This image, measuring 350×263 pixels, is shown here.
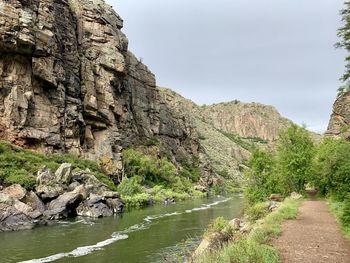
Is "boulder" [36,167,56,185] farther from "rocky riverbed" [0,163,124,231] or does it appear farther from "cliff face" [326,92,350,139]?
"cliff face" [326,92,350,139]

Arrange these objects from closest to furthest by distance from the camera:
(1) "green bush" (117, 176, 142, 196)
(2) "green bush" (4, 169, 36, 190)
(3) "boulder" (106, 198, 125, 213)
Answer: (2) "green bush" (4, 169, 36, 190) → (3) "boulder" (106, 198, 125, 213) → (1) "green bush" (117, 176, 142, 196)

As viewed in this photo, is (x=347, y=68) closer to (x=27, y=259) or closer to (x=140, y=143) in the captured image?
(x=27, y=259)

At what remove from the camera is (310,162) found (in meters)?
42.4

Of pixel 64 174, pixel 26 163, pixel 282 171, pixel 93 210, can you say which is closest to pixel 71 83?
pixel 26 163

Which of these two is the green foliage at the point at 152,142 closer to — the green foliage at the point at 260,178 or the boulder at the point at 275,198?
the green foliage at the point at 260,178

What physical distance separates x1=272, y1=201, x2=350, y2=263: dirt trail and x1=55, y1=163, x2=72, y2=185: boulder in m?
32.5

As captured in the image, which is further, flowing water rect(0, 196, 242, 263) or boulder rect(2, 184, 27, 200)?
boulder rect(2, 184, 27, 200)

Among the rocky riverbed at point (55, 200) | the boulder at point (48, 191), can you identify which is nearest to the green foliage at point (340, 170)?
the rocky riverbed at point (55, 200)

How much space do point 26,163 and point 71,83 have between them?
27169mm

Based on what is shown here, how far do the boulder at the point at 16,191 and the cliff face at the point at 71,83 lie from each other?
2125cm

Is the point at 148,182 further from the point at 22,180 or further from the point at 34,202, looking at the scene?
the point at 34,202

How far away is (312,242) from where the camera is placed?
15.9m

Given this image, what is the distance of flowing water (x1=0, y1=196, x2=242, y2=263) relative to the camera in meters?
23.2

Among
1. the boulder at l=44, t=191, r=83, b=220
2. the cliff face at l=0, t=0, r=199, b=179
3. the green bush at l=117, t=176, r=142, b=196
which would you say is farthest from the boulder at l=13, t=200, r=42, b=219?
the cliff face at l=0, t=0, r=199, b=179
